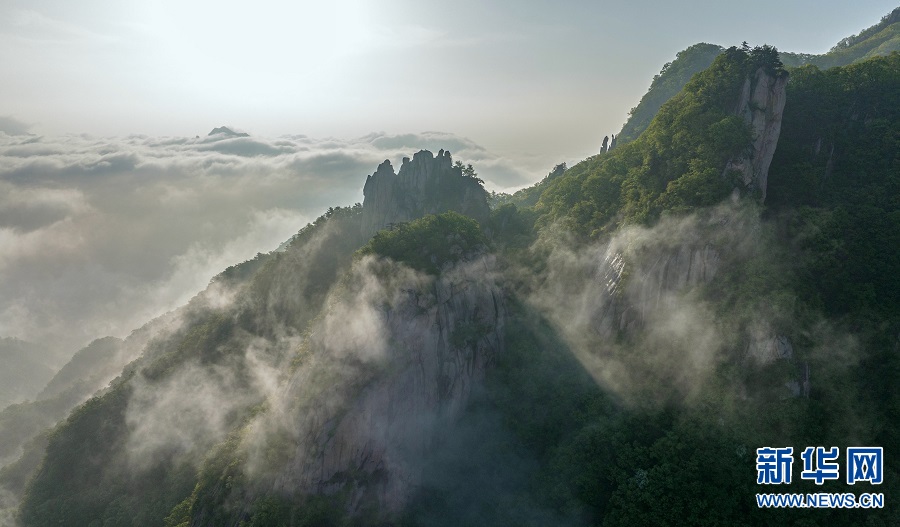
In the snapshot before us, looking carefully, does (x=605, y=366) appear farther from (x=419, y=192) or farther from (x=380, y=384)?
(x=419, y=192)

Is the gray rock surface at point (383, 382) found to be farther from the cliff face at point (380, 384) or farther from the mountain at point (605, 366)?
the mountain at point (605, 366)

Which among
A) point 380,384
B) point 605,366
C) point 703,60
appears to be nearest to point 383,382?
point 380,384

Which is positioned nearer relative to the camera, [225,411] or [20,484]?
[225,411]

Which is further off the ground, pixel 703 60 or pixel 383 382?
pixel 703 60

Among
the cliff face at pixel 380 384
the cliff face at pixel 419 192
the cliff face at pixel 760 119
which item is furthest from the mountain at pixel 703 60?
the cliff face at pixel 380 384

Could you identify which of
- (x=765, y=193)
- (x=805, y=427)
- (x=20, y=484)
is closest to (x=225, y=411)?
(x=20, y=484)

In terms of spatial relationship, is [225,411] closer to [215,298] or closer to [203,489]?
[203,489]

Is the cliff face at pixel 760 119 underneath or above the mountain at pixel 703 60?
underneath
